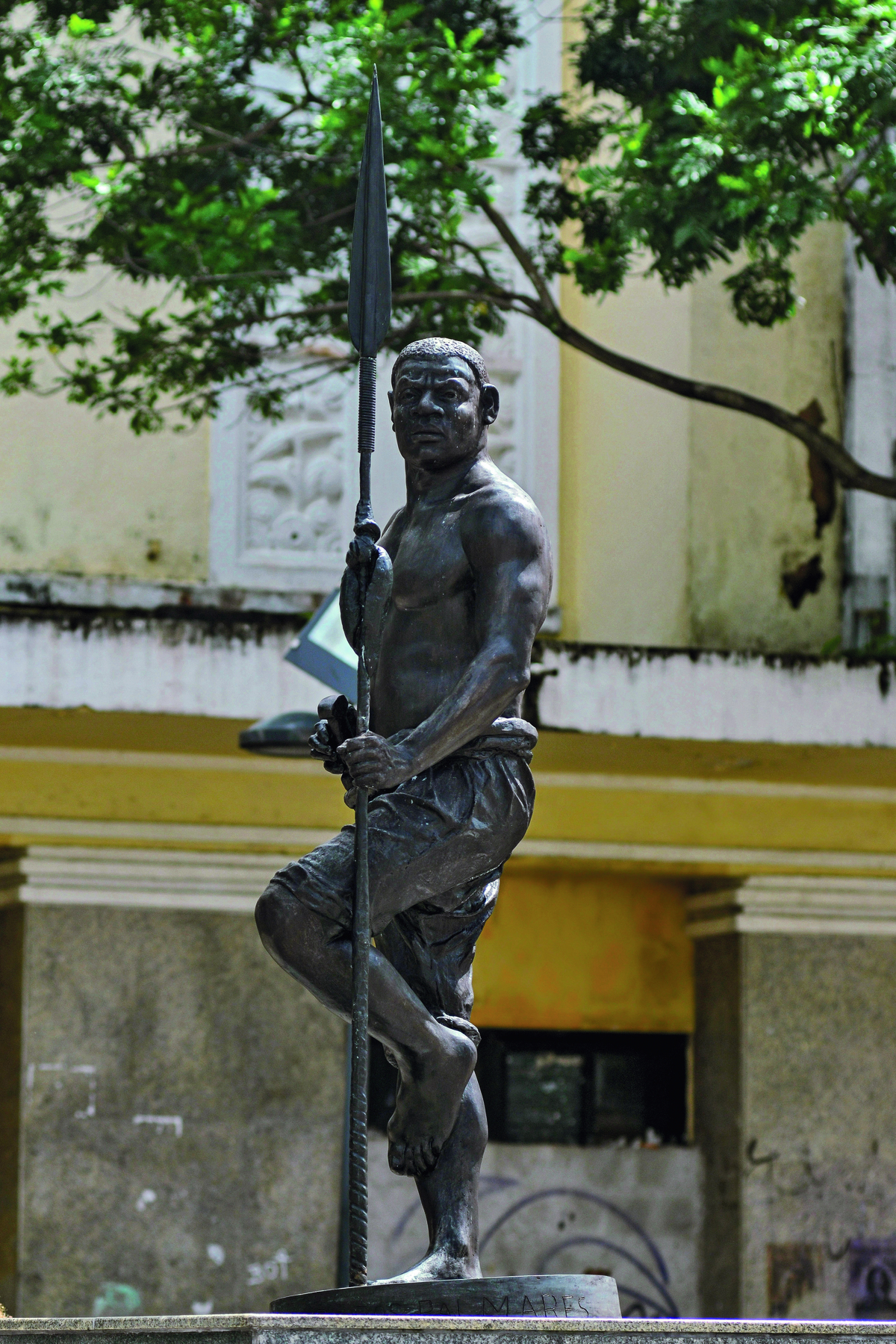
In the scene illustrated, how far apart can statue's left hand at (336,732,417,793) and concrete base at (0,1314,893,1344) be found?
1.12 m

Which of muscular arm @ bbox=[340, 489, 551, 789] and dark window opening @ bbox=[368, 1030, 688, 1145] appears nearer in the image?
muscular arm @ bbox=[340, 489, 551, 789]

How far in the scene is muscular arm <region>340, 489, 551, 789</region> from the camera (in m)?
4.64

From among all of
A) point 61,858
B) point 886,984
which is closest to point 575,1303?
point 61,858

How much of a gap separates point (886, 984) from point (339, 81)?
535cm

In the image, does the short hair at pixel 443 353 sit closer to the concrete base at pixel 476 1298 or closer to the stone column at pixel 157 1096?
the concrete base at pixel 476 1298

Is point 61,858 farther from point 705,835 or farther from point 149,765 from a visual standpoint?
point 705,835

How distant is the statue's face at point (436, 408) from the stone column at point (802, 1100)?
6.78 m

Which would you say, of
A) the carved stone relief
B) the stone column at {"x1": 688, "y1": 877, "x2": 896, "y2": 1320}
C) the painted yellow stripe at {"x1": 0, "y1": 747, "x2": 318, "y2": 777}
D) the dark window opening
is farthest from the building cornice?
the carved stone relief

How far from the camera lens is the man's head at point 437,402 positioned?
5.06 m

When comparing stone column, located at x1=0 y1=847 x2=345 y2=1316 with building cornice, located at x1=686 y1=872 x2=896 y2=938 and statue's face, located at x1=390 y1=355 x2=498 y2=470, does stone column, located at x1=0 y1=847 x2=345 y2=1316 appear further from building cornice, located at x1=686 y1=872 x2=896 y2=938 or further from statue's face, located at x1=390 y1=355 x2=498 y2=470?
statue's face, located at x1=390 y1=355 x2=498 y2=470

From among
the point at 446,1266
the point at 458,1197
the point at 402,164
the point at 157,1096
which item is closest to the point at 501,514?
the point at 458,1197

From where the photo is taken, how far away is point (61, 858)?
10773mm

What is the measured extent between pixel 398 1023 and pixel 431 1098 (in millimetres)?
186

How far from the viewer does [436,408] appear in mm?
5051
